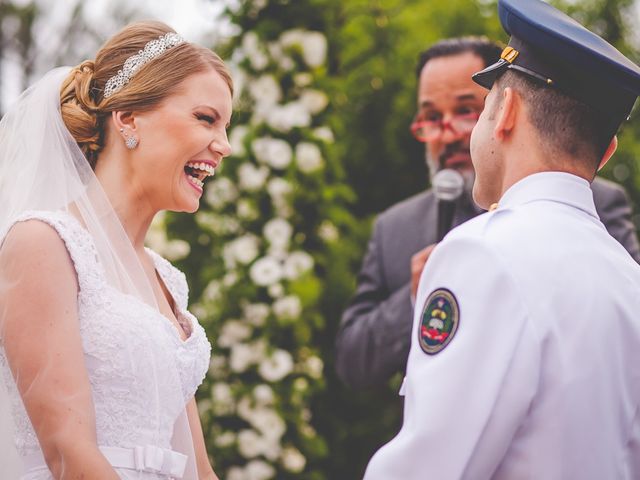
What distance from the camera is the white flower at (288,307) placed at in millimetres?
4656

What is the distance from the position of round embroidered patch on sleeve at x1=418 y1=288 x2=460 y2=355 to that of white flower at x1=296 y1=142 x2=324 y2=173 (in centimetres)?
283

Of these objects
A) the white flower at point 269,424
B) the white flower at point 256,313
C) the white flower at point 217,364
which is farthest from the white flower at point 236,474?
the white flower at point 256,313

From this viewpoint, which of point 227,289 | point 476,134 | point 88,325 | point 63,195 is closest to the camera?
point 476,134

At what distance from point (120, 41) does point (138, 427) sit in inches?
47.5

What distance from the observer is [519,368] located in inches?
74.2

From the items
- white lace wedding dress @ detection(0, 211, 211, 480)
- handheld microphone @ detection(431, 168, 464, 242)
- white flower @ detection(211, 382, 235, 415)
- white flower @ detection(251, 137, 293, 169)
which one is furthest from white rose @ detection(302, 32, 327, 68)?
white lace wedding dress @ detection(0, 211, 211, 480)

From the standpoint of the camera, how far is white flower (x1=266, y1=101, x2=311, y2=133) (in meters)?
4.81

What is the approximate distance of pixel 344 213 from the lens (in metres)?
4.96

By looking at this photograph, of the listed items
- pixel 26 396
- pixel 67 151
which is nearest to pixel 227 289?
pixel 67 151

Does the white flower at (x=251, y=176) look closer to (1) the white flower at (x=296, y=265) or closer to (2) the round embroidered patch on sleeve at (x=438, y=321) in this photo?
(1) the white flower at (x=296, y=265)

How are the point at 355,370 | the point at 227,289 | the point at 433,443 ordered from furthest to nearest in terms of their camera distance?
the point at 227,289
the point at 355,370
the point at 433,443

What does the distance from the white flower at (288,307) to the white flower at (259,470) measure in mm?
764

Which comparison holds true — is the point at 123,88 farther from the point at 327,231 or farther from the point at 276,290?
the point at 327,231

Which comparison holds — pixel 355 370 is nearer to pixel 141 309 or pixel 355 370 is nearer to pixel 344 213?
pixel 344 213
